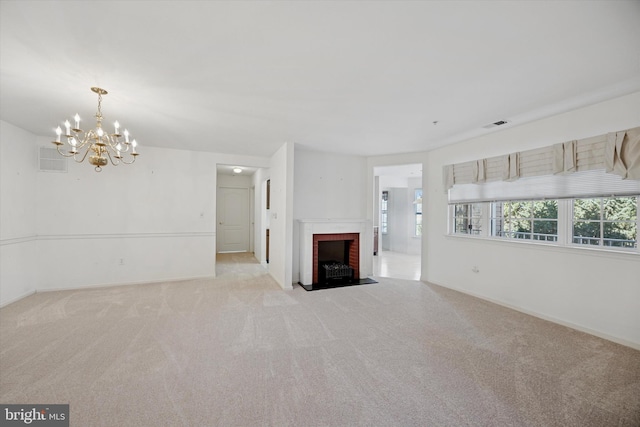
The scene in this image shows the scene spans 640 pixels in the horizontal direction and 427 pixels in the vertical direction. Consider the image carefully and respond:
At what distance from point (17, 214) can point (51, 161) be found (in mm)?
1013

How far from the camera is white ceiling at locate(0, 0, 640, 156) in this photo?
63.4 inches

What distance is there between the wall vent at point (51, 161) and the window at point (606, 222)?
7.75m

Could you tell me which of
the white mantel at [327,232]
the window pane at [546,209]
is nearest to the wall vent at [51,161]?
the white mantel at [327,232]

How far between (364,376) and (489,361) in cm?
121

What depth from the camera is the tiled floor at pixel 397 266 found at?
5664 mm

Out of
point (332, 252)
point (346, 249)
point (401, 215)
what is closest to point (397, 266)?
point (346, 249)

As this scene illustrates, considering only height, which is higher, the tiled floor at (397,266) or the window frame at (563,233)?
the window frame at (563,233)

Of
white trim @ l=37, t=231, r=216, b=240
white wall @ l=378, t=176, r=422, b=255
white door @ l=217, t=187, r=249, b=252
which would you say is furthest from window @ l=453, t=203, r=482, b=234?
white door @ l=217, t=187, r=249, b=252

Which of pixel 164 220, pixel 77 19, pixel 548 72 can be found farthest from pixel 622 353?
pixel 164 220

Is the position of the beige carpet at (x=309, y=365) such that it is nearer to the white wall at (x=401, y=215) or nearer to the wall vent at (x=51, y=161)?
the wall vent at (x=51, y=161)

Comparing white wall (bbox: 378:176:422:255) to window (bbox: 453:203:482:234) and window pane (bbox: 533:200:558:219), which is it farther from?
window pane (bbox: 533:200:558:219)

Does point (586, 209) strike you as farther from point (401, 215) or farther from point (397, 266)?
point (401, 215)

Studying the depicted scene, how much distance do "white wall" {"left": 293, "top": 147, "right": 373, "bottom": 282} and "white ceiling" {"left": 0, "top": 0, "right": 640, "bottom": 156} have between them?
1741 mm

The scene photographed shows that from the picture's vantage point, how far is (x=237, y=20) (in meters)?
1.66
